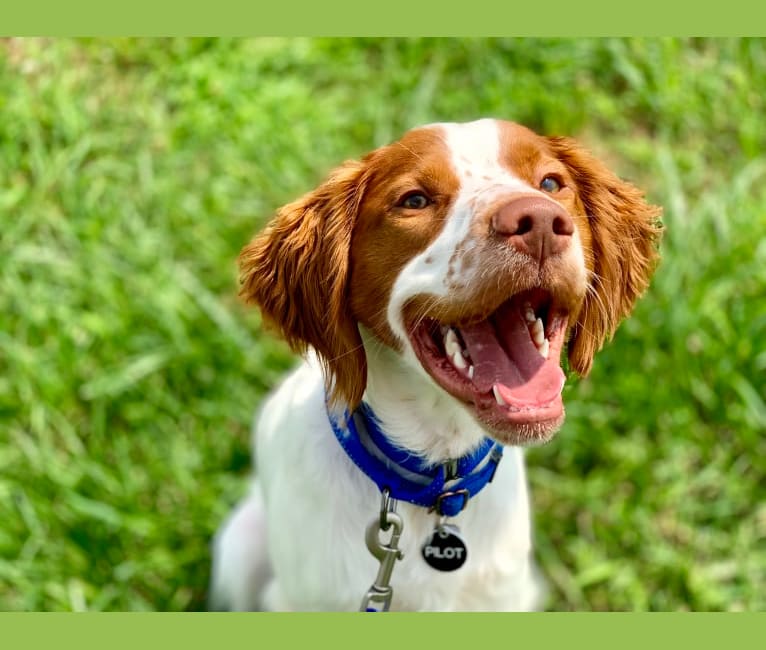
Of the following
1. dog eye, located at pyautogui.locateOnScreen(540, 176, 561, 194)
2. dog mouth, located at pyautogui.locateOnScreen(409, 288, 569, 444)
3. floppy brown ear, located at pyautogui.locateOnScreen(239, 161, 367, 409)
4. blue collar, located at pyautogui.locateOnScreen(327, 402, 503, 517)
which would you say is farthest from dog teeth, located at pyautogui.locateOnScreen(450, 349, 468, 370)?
dog eye, located at pyautogui.locateOnScreen(540, 176, 561, 194)

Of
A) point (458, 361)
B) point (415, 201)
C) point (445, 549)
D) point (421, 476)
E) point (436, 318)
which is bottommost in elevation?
point (445, 549)

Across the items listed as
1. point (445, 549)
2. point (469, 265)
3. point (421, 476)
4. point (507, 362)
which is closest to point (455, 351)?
point (507, 362)

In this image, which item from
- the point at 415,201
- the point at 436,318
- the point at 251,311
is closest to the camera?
the point at 436,318

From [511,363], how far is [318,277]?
573 millimetres

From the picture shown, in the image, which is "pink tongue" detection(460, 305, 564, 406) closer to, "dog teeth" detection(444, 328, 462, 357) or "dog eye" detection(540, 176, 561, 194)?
"dog teeth" detection(444, 328, 462, 357)

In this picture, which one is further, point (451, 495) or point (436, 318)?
point (451, 495)

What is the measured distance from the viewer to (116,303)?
3.83 m

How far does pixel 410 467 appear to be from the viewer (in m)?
2.59

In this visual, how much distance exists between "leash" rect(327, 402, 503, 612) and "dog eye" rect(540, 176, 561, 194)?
2.31 feet

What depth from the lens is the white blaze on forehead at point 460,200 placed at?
2.20m

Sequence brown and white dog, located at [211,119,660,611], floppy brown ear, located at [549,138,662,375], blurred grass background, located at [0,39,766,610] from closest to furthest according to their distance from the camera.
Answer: brown and white dog, located at [211,119,660,611], floppy brown ear, located at [549,138,662,375], blurred grass background, located at [0,39,766,610]

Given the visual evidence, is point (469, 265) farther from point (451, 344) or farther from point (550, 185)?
point (550, 185)

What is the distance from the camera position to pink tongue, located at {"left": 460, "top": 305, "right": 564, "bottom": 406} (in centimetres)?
221

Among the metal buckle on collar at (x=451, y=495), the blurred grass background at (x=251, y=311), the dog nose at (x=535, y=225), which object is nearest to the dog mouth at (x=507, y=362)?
the dog nose at (x=535, y=225)
